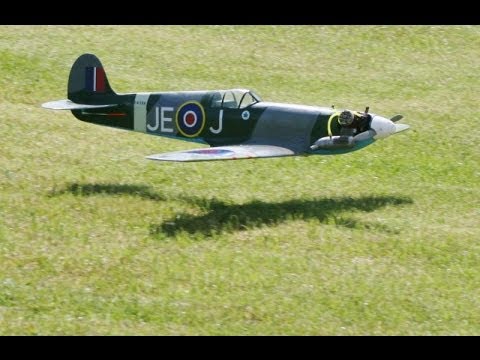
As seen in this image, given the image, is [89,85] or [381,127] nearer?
[381,127]

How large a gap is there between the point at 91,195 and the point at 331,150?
5.22m

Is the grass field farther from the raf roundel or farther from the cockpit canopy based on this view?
the cockpit canopy

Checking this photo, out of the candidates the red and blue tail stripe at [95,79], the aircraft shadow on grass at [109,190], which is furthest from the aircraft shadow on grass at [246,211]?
the red and blue tail stripe at [95,79]

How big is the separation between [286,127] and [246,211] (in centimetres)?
203

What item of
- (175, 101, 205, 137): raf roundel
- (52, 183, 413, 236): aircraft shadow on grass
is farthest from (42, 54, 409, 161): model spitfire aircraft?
(52, 183, 413, 236): aircraft shadow on grass

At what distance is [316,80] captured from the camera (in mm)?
32406

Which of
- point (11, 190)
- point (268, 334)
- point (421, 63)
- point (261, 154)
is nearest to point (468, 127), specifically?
point (421, 63)

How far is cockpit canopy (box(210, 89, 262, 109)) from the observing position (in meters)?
20.5

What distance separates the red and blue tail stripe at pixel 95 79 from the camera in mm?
21844

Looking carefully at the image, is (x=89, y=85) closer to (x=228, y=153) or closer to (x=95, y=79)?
(x=95, y=79)

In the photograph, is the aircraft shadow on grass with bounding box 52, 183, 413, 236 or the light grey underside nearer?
the aircraft shadow on grass with bounding box 52, 183, 413, 236

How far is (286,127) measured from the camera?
65.5 feet

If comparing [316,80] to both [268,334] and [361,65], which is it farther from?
[268,334]

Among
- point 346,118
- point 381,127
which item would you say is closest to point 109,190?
point 346,118
